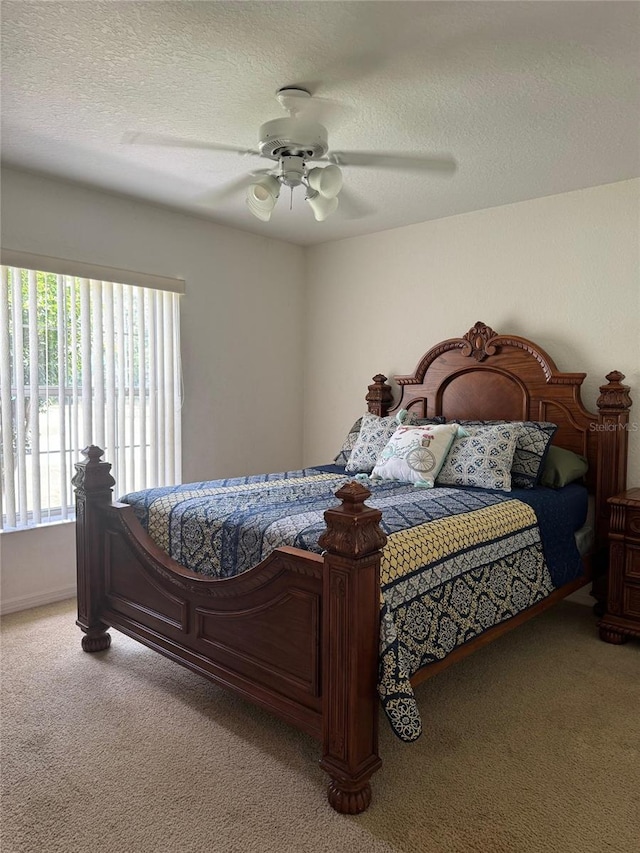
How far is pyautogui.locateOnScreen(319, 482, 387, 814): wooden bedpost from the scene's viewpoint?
1712 millimetres

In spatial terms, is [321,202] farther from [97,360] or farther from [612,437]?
[612,437]

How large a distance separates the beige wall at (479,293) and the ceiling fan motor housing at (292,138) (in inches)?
71.8

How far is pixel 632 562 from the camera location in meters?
2.90

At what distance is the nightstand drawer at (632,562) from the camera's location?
2883 millimetres

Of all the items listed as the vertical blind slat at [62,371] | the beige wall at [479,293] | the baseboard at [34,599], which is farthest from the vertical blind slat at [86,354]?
the beige wall at [479,293]

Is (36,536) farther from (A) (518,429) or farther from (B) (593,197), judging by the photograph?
(B) (593,197)

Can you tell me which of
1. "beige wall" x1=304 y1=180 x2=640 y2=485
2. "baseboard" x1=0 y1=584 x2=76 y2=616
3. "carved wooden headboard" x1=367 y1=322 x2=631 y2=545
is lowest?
"baseboard" x1=0 y1=584 x2=76 y2=616

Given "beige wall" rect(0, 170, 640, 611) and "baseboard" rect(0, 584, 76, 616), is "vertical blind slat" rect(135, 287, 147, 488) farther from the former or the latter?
"baseboard" rect(0, 584, 76, 616)

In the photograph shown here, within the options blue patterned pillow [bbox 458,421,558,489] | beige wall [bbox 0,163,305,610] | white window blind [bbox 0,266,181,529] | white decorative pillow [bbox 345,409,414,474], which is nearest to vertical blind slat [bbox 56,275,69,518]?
white window blind [bbox 0,266,181,529]

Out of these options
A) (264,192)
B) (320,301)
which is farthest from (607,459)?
(320,301)

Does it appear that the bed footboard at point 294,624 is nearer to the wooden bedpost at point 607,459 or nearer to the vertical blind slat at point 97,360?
the vertical blind slat at point 97,360

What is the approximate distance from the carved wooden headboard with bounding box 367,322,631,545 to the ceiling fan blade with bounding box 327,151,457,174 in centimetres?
122

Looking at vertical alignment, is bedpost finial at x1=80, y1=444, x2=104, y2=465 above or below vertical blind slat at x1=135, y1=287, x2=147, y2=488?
below

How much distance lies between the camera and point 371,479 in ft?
10.6
